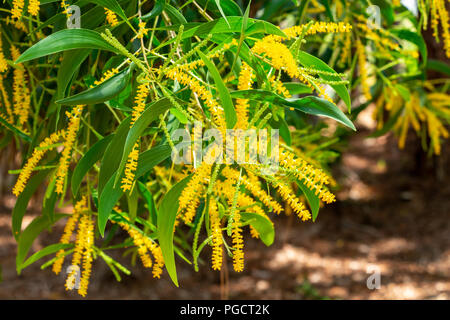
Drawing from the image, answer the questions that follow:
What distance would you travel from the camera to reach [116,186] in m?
0.75

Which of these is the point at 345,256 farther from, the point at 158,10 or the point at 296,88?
the point at 158,10

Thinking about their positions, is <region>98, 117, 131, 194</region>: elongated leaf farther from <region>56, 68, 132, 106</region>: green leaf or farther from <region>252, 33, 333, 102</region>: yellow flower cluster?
<region>252, 33, 333, 102</region>: yellow flower cluster

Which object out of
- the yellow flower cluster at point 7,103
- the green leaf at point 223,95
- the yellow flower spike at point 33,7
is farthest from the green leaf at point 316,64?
the yellow flower cluster at point 7,103

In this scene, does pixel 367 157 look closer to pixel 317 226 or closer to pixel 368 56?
pixel 317 226

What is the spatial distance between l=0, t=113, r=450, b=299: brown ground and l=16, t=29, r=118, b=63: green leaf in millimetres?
2134

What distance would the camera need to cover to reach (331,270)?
114 inches

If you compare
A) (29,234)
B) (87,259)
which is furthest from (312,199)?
(29,234)

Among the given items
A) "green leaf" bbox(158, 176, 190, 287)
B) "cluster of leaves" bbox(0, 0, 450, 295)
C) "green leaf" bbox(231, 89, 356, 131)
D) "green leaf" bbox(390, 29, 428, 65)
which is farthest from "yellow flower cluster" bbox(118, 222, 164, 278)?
"green leaf" bbox(390, 29, 428, 65)

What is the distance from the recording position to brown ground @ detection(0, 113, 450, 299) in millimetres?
2650

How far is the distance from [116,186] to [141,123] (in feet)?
0.51

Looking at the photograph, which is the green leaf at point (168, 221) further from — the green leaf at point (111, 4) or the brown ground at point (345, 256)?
the brown ground at point (345, 256)

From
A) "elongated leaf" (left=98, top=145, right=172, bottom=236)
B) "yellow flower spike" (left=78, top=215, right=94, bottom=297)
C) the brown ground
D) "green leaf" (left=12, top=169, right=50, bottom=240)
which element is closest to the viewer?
"elongated leaf" (left=98, top=145, right=172, bottom=236)

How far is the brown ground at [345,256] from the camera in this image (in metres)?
2.65

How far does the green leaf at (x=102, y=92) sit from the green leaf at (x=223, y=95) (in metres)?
0.14
